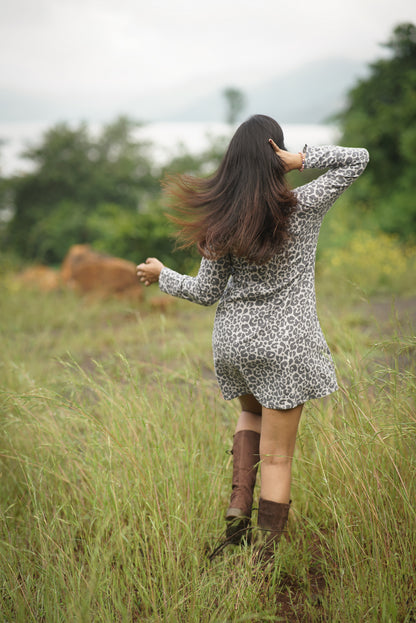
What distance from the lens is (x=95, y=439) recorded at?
238cm

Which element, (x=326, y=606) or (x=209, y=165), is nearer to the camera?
(x=326, y=606)

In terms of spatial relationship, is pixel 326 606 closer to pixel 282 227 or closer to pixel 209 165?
pixel 282 227

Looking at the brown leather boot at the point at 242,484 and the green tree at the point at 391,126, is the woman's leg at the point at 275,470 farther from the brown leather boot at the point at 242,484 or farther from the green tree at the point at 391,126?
the green tree at the point at 391,126

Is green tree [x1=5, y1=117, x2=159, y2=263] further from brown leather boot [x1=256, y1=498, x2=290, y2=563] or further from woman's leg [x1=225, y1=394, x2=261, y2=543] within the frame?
brown leather boot [x1=256, y1=498, x2=290, y2=563]

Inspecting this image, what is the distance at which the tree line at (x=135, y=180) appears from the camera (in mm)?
10523

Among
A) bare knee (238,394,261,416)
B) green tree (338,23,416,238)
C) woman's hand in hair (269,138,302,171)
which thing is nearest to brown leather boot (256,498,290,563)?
bare knee (238,394,261,416)

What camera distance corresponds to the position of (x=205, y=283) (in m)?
1.99

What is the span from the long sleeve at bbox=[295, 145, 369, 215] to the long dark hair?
0.08m

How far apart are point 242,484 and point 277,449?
0.24 metres

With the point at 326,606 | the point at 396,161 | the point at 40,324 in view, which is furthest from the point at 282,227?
the point at 396,161

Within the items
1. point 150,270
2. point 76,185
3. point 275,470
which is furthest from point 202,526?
point 76,185

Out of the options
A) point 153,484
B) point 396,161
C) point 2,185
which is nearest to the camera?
point 153,484

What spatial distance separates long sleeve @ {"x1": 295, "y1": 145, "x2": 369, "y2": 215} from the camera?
6.09 feet

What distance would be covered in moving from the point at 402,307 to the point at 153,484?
16.3 feet
